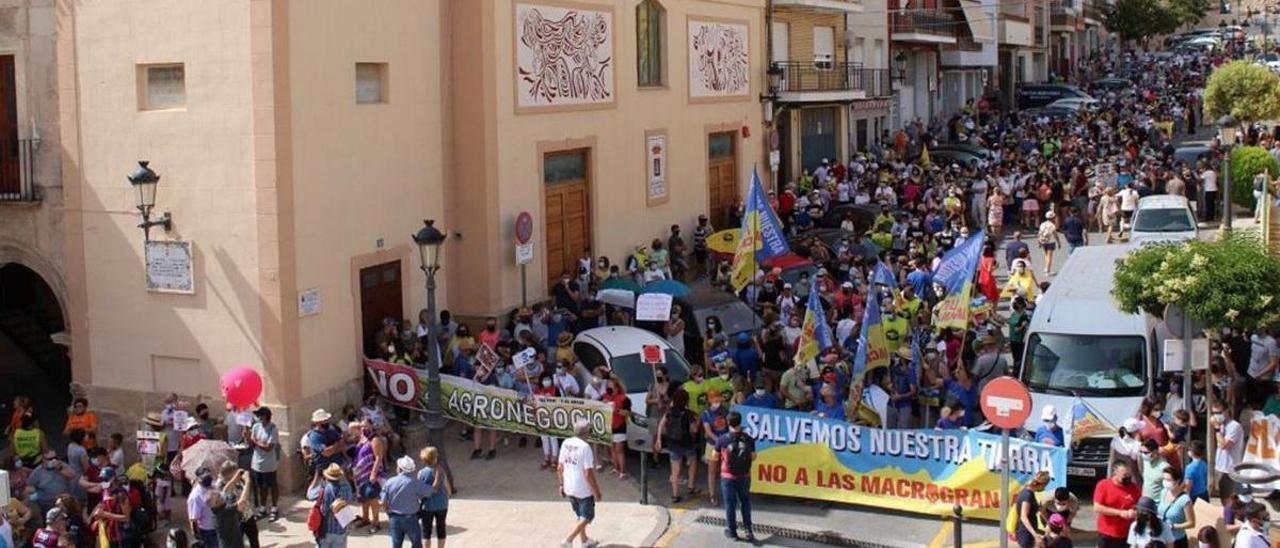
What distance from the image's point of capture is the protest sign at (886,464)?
1634 cm

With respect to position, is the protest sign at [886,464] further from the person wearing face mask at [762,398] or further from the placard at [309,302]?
the placard at [309,302]

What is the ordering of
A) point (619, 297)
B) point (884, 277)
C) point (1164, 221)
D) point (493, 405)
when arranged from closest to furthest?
point (493, 405)
point (884, 277)
point (619, 297)
point (1164, 221)

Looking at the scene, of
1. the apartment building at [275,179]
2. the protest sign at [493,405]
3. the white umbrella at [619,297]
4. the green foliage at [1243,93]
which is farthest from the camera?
the green foliage at [1243,93]

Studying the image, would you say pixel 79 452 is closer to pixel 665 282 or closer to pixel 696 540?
pixel 696 540

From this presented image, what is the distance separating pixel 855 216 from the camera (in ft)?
107

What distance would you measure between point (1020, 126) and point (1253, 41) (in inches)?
1790

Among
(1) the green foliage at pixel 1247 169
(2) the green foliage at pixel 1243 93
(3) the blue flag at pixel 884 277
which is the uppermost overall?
(2) the green foliage at pixel 1243 93

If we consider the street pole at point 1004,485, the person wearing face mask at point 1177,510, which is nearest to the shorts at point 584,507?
the street pole at point 1004,485

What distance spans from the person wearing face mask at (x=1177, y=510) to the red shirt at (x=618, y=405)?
21.4 ft

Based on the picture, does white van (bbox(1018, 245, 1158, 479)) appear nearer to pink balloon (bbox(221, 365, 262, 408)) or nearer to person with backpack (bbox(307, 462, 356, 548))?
person with backpack (bbox(307, 462, 356, 548))

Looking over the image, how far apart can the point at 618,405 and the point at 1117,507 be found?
6.33 metres

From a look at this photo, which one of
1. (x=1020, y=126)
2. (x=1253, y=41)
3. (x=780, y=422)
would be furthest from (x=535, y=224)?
(x=1253, y=41)

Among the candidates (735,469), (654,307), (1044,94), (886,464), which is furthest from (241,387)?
(1044,94)

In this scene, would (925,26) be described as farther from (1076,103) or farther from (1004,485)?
(1004,485)
